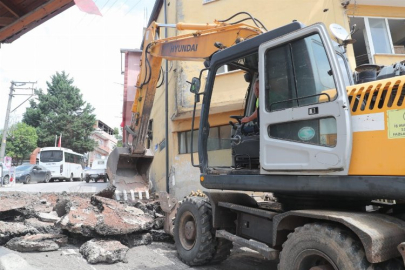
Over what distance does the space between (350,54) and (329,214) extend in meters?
8.49

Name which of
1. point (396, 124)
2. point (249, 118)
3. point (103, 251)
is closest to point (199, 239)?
point (103, 251)

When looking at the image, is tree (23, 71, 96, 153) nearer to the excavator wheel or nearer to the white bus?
the white bus

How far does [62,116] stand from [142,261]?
128 ft

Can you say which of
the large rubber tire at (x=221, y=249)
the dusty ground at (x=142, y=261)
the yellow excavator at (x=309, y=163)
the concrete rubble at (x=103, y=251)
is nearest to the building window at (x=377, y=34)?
the yellow excavator at (x=309, y=163)

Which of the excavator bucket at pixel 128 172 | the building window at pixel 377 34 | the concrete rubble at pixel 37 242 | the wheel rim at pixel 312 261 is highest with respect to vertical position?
the building window at pixel 377 34

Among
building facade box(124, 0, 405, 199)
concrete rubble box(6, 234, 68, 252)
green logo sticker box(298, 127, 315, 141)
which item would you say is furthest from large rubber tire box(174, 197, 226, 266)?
building facade box(124, 0, 405, 199)

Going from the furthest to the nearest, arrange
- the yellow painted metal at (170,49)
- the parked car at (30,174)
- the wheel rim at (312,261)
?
the parked car at (30,174) → the yellow painted metal at (170,49) → the wheel rim at (312,261)

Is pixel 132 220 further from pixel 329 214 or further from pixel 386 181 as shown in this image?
pixel 386 181

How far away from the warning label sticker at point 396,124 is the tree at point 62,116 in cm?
4139

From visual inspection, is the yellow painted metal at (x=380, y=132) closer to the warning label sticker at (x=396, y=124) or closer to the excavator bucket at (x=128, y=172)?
the warning label sticker at (x=396, y=124)

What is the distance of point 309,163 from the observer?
313cm

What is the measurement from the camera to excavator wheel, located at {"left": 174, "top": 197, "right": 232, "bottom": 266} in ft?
15.3

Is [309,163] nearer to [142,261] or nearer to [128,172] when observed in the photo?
[142,261]

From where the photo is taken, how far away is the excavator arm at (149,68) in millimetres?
5516
